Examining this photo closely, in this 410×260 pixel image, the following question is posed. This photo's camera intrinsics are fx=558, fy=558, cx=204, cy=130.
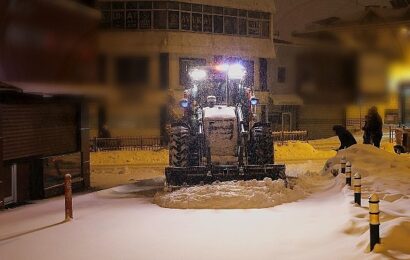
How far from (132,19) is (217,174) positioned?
21.5m

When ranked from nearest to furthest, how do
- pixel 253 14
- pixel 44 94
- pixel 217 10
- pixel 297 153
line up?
pixel 44 94, pixel 297 153, pixel 217 10, pixel 253 14

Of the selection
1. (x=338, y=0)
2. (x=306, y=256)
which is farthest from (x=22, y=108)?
(x=338, y=0)

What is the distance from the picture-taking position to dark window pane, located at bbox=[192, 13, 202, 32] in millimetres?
35406

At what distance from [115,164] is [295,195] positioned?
40.9 feet

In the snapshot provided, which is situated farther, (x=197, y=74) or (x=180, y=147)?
(x=197, y=74)

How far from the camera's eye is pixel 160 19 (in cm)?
3416

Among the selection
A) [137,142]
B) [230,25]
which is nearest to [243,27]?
[230,25]

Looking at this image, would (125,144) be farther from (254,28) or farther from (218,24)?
(254,28)

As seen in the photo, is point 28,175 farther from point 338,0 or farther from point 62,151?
point 338,0

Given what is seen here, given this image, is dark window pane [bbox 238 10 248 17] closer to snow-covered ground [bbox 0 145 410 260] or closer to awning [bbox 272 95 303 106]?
awning [bbox 272 95 303 106]

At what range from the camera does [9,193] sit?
14078 millimetres

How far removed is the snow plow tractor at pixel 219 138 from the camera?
14302mm

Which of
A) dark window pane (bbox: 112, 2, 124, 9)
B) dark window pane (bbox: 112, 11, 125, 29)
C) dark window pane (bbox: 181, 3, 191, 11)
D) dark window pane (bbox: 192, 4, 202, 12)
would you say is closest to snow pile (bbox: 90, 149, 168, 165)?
dark window pane (bbox: 112, 11, 125, 29)

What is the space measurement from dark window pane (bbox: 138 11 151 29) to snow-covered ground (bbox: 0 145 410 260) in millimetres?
20406
